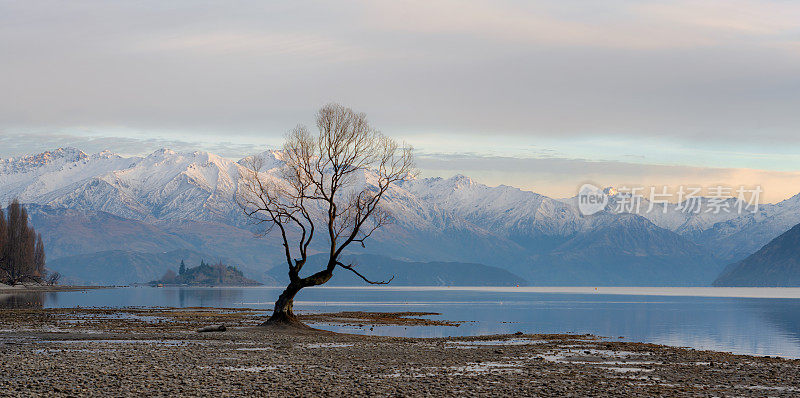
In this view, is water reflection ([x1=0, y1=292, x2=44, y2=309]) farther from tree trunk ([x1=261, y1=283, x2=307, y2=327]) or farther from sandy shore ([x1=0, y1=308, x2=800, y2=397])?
sandy shore ([x1=0, y1=308, x2=800, y2=397])

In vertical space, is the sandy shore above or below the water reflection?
below

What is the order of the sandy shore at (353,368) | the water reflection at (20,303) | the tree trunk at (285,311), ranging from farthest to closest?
the water reflection at (20,303) → the tree trunk at (285,311) → the sandy shore at (353,368)

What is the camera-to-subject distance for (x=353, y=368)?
33.4 meters

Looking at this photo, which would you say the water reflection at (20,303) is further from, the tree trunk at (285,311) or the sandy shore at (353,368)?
the sandy shore at (353,368)

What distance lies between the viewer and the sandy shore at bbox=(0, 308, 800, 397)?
27062 millimetres

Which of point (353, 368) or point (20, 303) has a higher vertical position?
point (20, 303)

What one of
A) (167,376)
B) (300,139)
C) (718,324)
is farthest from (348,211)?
(718,324)

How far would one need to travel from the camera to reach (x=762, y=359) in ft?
140

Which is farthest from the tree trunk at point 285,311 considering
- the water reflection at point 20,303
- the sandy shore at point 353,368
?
the water reflection at point 20,303

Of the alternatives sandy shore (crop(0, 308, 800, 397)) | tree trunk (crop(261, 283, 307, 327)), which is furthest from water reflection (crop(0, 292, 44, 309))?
sandy shore (crop(0, 308, 800, 397))

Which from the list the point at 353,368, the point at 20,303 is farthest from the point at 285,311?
the point at 20,303

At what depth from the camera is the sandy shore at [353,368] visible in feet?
88.8

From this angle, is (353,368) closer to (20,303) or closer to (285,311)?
(285,311)

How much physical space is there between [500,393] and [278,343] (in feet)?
71.7
